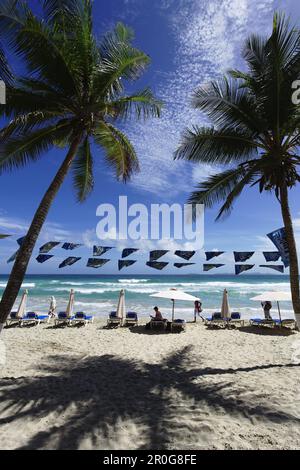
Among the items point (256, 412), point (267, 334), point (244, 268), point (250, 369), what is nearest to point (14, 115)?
point (256, 412)

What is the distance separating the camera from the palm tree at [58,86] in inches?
253

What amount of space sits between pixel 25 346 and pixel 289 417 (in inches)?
323

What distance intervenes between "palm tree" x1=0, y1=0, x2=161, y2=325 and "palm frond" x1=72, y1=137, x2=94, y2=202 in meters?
1.65

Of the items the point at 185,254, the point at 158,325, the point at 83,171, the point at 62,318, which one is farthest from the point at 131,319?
the point at 83,171

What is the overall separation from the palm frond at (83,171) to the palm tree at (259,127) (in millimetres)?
3454

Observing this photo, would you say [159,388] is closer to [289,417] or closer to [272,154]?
[289,417]

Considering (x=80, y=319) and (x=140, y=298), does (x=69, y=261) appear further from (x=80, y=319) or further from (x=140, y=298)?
(x=140, y=298)

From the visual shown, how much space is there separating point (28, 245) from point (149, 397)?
164 inches

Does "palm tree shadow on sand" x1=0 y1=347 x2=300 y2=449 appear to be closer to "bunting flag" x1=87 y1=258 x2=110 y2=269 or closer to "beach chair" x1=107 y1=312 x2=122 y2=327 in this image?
"beach chair" x1=107 y1=312 x2=122 y2=327

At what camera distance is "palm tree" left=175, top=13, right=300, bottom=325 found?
732 centimetres

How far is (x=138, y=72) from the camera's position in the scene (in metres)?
8.18

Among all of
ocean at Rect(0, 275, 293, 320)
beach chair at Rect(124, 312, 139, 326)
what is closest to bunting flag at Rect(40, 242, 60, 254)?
beach chair at Rect(124, 312, 139, 326)

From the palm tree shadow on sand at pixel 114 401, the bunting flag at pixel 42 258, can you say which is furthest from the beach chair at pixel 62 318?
the palm tree shadow on sand at pixel 114 401
